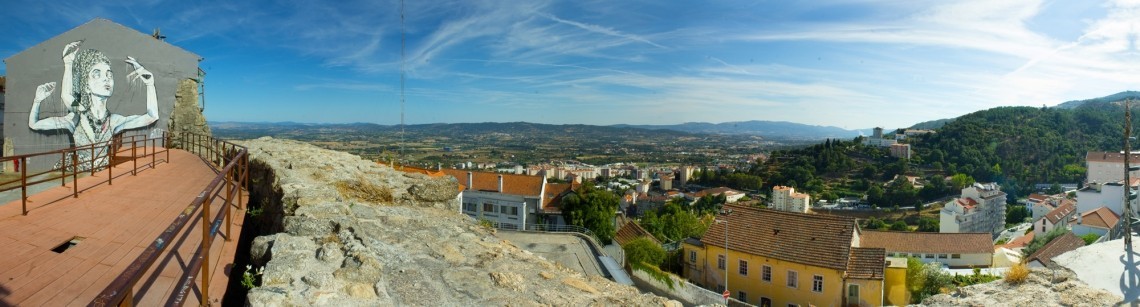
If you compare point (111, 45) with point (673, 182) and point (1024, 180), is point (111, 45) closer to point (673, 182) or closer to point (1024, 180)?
point (673, 182)

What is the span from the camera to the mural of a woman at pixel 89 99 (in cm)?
1619

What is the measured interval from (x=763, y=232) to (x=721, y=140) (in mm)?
184354

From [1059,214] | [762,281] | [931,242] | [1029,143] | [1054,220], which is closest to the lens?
[762,281]

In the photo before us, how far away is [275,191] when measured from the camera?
625cm

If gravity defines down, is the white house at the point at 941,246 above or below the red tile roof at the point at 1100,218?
below

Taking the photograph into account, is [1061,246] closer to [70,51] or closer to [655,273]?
[655,273]

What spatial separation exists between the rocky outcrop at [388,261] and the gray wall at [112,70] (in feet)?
44.6

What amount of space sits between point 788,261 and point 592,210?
10652mm

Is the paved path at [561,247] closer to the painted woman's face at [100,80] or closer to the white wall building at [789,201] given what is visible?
→ the painted woman's face at [100,80]

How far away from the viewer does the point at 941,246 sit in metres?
32.2

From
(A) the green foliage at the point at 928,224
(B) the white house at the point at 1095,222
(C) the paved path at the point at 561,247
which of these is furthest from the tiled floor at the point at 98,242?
(A) the green foliage at the point at 928,224

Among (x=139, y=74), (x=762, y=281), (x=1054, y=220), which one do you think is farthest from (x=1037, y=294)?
(x=1054, y=220)

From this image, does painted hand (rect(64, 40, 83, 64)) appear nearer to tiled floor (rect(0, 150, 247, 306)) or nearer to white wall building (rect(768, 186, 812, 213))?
tiled floor (rect(0, 150, 247, 306))

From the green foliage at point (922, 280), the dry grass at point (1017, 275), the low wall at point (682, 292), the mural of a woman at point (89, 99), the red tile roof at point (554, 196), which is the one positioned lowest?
the green foliage at point (922, 280)
